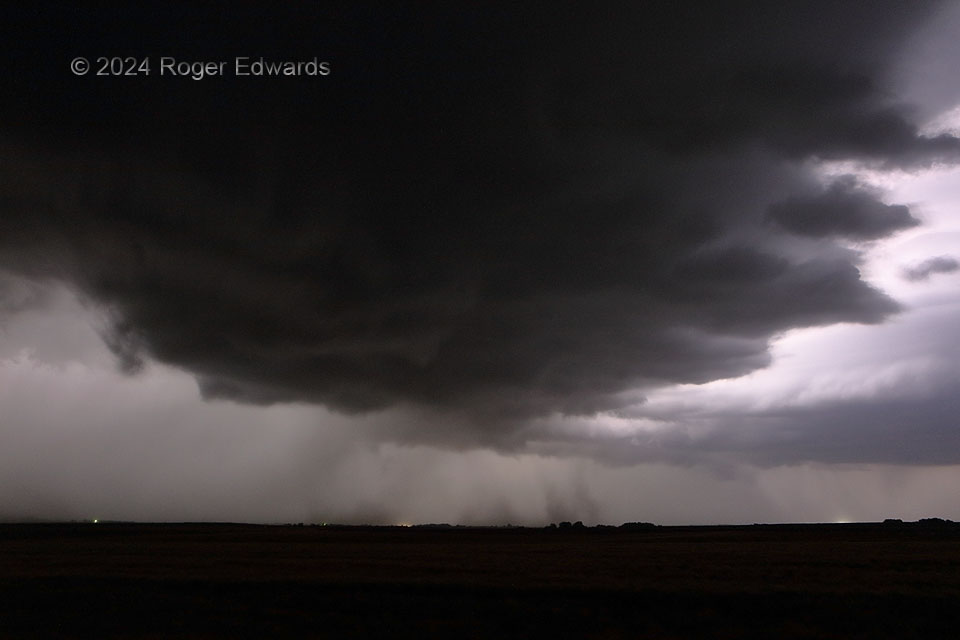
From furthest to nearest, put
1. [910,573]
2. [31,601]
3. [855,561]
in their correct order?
[855,561], [910,573], [31,601]

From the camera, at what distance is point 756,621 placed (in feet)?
89.4

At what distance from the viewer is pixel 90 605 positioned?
3019cm

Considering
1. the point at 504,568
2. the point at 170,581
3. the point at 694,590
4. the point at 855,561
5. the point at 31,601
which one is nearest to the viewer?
the point at 31,601

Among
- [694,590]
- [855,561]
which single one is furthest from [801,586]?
Answer: [855,561]

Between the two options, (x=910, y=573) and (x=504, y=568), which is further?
(x=504, y=568)

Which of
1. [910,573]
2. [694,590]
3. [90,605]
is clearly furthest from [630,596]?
[90,605]

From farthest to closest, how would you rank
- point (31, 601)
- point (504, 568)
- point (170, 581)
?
point (504, 568) < point (170, 581) < point (31, 601)

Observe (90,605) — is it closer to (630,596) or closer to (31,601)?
(31,601)

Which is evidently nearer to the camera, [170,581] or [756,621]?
[756,621]

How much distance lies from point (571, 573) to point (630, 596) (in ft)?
35.3

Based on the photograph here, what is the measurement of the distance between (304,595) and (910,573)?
1460 inches

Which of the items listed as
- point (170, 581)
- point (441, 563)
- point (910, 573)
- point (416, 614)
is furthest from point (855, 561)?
point (170, 581)

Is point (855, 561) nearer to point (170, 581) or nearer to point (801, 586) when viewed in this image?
point (801, 586)

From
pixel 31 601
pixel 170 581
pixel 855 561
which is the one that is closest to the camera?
pixel 31 601
